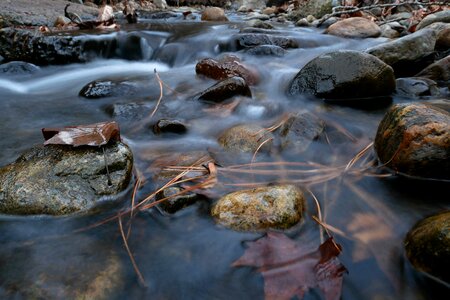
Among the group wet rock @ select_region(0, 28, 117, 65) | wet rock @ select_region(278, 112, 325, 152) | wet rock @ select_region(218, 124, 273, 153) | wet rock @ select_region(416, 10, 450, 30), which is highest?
wet rock @ select_region(416, 10, 450, 30)

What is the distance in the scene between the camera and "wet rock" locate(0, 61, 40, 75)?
4.72m

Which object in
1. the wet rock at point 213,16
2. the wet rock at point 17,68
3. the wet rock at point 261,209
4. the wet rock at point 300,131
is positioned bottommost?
the wet rock at point 213,16

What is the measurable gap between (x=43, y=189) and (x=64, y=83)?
10.6 ft

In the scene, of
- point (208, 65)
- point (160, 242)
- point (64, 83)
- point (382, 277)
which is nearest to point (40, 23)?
point (64, 83)

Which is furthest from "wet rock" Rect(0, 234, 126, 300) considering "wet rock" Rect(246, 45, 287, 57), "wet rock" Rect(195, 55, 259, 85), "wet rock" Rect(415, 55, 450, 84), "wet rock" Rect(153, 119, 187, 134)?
"wet rock" Rect(246, 45, 287, 57)

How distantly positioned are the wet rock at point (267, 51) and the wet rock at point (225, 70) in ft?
3.48

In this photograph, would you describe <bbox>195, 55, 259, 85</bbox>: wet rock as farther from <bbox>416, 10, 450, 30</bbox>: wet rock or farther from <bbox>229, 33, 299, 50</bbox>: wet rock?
<bbox>416, 10, 450, 30</bbox>: wet rock

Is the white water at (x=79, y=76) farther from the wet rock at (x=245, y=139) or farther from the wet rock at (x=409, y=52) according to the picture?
the wet rock at (x=409, y=52)

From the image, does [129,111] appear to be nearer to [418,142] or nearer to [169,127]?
[169,127]

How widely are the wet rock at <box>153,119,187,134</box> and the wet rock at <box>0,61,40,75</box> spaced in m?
3.29

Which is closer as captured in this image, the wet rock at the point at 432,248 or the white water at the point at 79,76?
the wet rock at the point at 432,248

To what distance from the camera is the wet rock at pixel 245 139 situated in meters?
2.31

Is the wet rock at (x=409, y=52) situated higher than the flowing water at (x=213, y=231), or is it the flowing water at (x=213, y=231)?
the wet rock at (x=409, y=52)

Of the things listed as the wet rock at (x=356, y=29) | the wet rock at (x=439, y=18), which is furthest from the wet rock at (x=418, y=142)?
the wet rock at (x=356, y=29)
